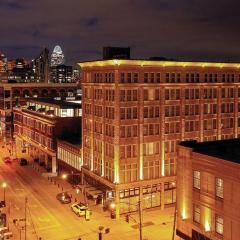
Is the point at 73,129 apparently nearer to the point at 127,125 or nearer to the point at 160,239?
the point at 127,125

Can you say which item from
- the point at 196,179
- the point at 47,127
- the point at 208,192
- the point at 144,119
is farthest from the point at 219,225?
the point at 47,127

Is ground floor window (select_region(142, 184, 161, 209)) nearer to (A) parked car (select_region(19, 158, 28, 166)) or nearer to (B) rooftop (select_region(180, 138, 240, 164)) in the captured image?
(B) rooftop (select_region(180, 138, 240, 164))

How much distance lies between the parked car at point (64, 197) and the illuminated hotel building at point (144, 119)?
4.77 meters

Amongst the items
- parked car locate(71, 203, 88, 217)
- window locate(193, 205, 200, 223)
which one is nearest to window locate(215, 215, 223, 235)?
window locate(193, 205, 200, 223)

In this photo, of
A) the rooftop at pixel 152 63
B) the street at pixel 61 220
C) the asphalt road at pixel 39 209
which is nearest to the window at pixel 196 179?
the street at pixel 61 220

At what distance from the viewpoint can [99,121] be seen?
73375 millimetres

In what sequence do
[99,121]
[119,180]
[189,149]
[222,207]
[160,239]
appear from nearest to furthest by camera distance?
1. [222,207]
2. [189,149]
3. [160,239]
4. [119,180]
5. [99,121]

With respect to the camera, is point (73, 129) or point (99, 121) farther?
point (73, 129)

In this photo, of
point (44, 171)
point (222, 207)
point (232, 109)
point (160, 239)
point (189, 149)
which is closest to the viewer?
point (222, 207)

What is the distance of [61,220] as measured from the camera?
6544 cm

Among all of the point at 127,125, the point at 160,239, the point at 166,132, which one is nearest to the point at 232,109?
the point at 166,132

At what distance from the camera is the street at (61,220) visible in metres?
59.5

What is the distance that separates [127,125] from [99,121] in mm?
6635

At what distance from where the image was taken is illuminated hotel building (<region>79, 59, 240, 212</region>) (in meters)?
68.3
